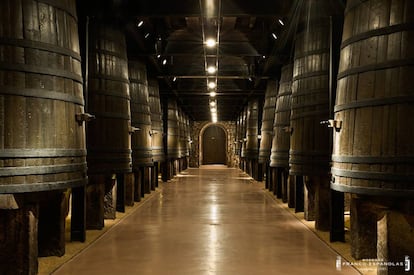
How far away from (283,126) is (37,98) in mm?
6852

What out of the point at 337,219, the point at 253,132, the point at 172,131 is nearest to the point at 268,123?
the point at 253,132

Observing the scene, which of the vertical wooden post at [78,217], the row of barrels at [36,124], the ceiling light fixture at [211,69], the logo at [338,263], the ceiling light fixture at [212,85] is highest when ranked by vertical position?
the ceiling light fixture at [211,69]

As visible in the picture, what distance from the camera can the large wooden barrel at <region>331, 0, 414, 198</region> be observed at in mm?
3977

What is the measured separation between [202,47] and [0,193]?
31.8 feet

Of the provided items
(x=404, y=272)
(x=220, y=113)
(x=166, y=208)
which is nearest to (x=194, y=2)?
(x=166, y=208)

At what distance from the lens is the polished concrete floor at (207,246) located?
532 centimetres

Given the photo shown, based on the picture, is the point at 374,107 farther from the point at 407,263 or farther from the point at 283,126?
the point at 283,126

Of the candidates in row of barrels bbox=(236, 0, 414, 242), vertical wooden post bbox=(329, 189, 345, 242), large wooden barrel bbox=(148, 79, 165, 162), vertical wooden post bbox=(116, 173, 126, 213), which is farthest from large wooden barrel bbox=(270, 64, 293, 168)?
row of barrels bbox=(236, 0, 414, 242)

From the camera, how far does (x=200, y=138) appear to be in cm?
4091

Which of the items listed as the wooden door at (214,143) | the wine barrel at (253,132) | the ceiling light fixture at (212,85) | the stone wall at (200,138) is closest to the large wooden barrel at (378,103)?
the ceiling light fixture at (212,85)

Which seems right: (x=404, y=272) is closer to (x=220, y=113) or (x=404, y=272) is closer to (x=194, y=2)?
(x=194, y=2)

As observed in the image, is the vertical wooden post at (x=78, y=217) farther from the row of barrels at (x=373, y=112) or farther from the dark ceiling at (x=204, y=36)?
the row of barrels at (x=373, y=112)

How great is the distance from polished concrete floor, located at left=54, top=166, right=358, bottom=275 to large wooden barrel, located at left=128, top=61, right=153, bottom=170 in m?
1.26

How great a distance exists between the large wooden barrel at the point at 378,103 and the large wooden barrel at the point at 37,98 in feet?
9.55
